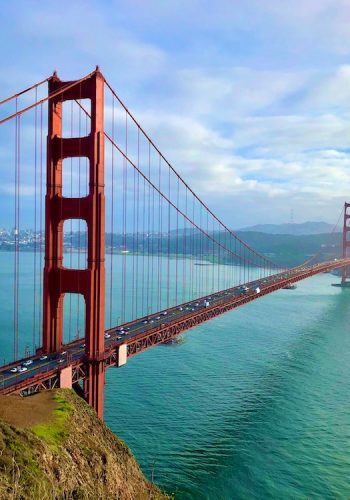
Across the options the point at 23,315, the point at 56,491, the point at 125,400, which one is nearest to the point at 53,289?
the point at 125,400

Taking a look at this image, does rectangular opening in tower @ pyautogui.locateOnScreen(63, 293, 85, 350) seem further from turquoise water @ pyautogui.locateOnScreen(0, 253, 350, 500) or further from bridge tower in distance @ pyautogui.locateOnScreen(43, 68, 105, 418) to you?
bridge tower in distance @ pyautogui.locateOnScreen(43, 68, 105, 418)

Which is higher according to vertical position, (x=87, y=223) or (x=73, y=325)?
(x=87, y=223)

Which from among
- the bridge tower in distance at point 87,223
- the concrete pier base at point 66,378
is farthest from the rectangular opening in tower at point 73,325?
the concrete pier base at point 66,378

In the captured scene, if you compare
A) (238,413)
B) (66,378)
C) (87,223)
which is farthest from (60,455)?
(238,413)

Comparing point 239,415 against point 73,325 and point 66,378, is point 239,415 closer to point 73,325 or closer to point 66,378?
point 66,378

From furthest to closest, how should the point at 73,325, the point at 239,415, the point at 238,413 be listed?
the point at 73,325
the point at 238,413
the point at 239,415
